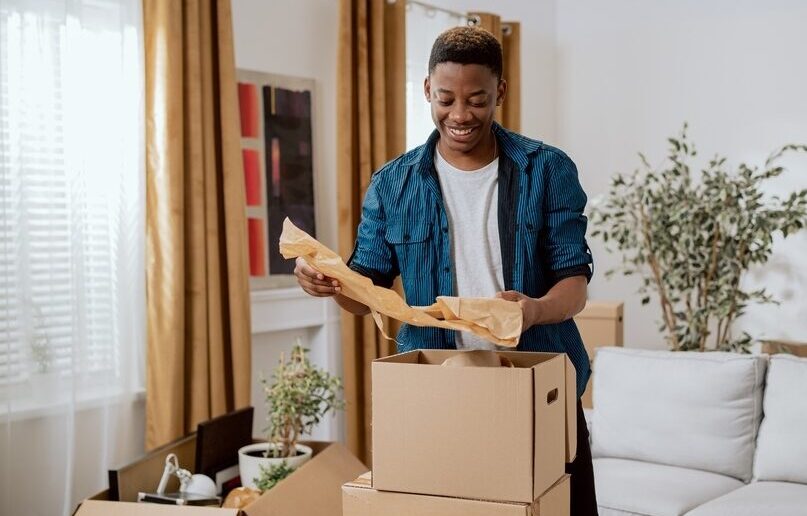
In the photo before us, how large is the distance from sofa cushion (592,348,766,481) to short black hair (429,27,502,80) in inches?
70.9

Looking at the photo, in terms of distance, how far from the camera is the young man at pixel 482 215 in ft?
5.40

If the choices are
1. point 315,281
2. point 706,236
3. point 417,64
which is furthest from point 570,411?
point 417,64

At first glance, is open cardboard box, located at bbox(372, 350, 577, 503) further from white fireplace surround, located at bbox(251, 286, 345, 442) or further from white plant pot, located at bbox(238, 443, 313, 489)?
white fireplace surround, located at bbox(251, 286, 345, 442)

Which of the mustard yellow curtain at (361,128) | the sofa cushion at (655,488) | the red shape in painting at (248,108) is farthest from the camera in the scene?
the mustard yellow curtain at (361,128)

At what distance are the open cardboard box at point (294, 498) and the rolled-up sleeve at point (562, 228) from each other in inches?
42.4

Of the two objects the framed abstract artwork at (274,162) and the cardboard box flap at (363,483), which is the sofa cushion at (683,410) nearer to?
the framed abstract artwork at (274,162)

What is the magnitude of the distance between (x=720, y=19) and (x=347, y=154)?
7.16ft

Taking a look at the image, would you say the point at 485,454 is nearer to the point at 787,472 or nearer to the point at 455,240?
the point at 455,240

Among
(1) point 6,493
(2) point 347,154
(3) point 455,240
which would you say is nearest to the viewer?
(3) point 455,240

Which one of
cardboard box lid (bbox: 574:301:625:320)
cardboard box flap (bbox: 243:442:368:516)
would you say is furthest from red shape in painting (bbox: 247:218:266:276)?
cardboard box lid (bbox: 574:301:625:320)

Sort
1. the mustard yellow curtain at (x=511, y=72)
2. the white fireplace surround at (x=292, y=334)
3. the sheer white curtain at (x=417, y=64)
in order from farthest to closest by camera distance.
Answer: the mustard yellow curtain at (x=511, y=72) → the sheer white curtain at (x=417, y=64) → the white fireplace surround at (x=292, y=334)

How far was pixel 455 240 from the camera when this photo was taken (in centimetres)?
170

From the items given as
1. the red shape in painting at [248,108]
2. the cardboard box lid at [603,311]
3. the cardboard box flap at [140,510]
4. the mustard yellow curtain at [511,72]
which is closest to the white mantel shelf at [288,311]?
the red shape in painting at [248,108]

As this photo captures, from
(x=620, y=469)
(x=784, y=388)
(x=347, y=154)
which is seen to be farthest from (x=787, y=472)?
(x=347, y=154)
